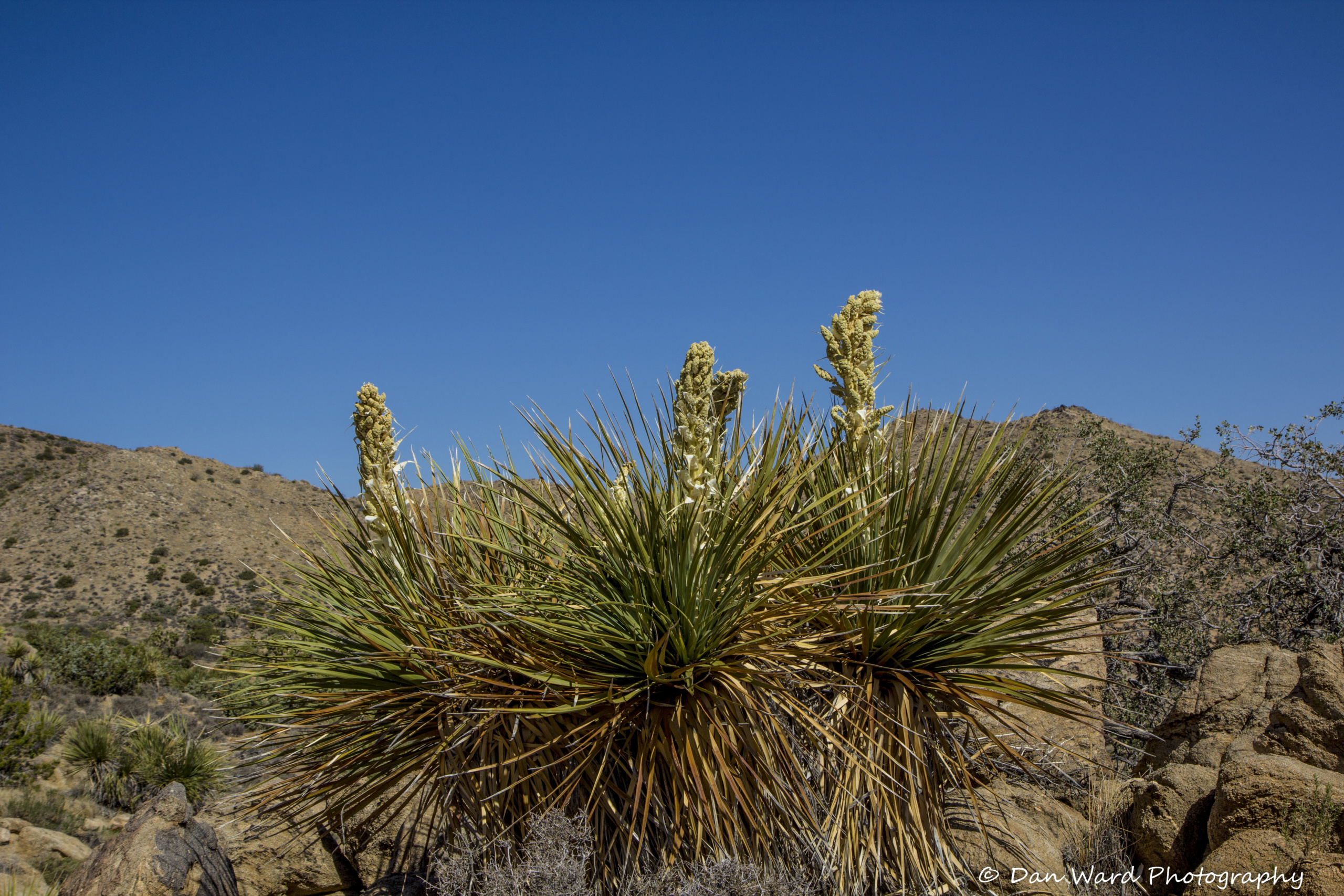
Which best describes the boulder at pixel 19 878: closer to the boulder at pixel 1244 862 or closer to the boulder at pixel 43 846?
the boulder at pixel 43 846

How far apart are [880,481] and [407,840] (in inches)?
164

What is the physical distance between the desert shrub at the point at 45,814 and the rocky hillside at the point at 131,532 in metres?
12.2

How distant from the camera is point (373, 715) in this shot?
4.77 m

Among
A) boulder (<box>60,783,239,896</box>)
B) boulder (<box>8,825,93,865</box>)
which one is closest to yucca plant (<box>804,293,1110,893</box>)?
boulder (<box>60,783,239,896</box>)

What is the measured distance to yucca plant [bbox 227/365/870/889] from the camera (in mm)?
4031

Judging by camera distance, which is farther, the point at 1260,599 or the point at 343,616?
the point at 1260,599

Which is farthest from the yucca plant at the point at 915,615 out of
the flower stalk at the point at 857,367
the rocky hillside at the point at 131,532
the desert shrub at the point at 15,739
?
the rocky hillside at the point at 131,532

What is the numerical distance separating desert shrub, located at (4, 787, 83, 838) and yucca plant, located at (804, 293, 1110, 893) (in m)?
11.4

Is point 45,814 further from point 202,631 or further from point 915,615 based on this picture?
point 202,631

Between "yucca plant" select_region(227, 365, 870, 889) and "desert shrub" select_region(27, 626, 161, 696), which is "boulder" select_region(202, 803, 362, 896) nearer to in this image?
"yucca plant" select_region(227, 365, 870, 889)

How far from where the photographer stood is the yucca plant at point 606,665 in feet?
13.2

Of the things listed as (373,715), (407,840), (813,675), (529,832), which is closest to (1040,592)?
(813,675)

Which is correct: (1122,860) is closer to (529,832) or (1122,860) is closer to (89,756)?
(529,832)

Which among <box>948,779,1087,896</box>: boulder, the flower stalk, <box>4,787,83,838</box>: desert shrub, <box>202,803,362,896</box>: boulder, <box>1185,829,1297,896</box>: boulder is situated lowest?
<box>4,787,83,838</box>: desert shrub
